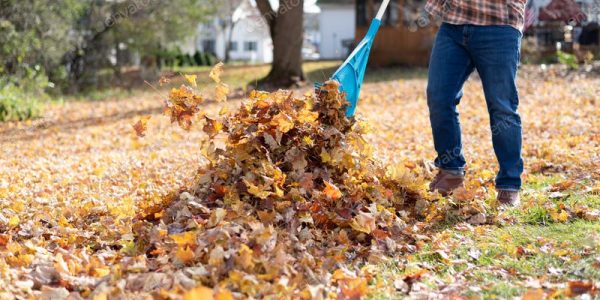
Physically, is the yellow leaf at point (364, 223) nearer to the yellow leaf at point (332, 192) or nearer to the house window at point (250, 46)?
the yellow leaf at point (332, 192)

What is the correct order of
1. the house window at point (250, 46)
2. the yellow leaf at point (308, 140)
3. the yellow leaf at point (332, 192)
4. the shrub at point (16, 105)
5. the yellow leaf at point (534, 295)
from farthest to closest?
1. the house window at point (250, 46)
2. the shrub at point (16, 105)
3. the yellow leaf at point (308, 140)
4. the yellow leaf at point (332, 192)
5. the yellow leaf at point (534, 295)

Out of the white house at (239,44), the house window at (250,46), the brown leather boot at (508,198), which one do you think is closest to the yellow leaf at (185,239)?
the brown leather boot at (508,198)

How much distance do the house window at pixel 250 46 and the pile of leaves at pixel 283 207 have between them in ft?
161

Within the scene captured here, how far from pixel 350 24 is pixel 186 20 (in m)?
13.6

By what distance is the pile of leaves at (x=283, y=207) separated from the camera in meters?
3.18

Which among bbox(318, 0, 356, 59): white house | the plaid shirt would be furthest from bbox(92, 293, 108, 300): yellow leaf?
bbox(318, 0, 356, 59): white house

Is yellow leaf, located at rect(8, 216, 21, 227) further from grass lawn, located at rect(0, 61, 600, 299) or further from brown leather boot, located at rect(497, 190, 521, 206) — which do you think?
brown leather boot, located at rect(497, 190, 521, 206)

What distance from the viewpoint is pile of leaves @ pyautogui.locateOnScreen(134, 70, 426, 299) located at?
3.18 metres

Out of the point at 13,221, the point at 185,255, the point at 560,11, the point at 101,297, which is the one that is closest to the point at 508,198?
the point at 185,255

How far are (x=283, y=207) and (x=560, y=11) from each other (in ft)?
63.3

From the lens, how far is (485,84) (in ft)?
14.7

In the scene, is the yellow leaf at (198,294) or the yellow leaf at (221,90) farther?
the yellow leaf at (221,90)

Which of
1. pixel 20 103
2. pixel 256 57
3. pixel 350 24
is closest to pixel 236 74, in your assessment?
pixel 20 103

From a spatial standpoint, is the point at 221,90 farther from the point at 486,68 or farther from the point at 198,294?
the point at 198,294
